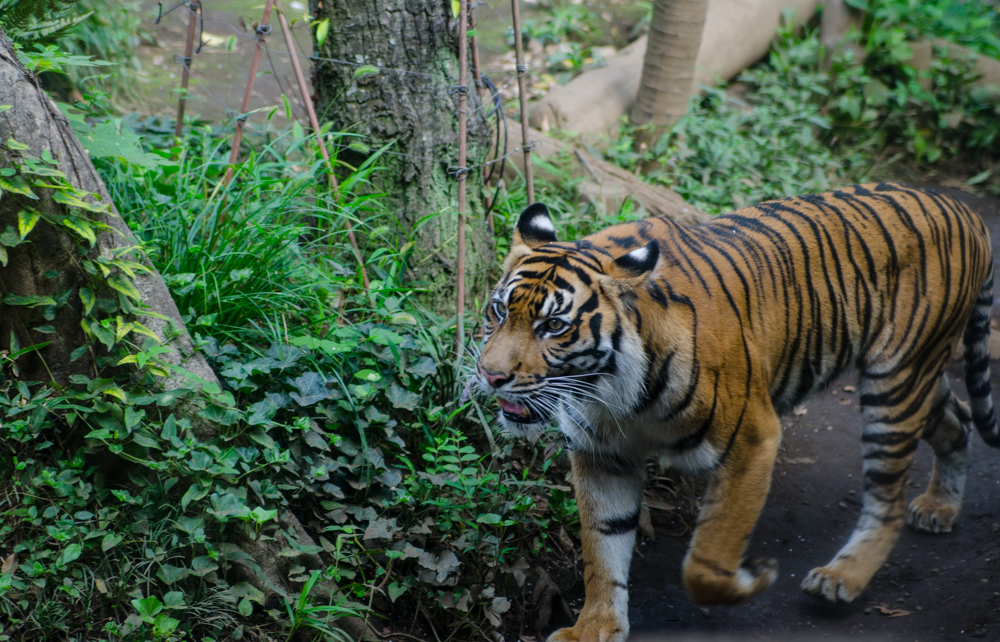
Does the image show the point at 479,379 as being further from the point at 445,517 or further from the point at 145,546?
the point at 145,546

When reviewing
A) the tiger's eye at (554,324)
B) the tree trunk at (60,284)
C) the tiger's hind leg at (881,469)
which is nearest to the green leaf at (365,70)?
the tree trunk at (60,284)

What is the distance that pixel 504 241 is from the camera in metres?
4.34

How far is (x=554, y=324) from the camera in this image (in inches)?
98.7

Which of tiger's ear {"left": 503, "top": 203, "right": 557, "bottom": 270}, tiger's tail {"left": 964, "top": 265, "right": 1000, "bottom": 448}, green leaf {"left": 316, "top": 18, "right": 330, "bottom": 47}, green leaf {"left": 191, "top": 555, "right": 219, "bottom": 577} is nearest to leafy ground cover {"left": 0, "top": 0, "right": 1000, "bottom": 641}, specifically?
green leaf {"left": 191, "top": 555, "right": 219, "bottom": 577}

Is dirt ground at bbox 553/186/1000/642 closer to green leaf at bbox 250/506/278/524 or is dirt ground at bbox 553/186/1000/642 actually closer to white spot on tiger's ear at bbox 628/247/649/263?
green leaf at bbox 250/506/278/524

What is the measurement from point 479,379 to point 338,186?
4.93ft

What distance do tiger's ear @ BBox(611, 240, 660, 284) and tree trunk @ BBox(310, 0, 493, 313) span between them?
119 centimetres

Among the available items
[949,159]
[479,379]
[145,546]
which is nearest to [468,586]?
[479,379]

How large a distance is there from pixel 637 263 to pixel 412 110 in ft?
5.59

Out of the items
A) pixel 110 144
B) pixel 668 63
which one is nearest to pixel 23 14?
pixel 110 144

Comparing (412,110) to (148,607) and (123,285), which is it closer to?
(123,285)

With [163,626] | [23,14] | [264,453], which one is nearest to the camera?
[163,626]

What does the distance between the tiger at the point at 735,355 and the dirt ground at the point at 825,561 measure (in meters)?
0.13

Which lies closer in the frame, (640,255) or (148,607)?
(148,607)
